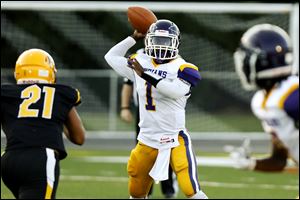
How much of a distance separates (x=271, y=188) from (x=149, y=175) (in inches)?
156

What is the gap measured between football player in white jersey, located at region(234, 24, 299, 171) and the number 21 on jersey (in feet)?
3.91

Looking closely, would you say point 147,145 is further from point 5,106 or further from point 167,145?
point 5,106

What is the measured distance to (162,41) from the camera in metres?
6.63

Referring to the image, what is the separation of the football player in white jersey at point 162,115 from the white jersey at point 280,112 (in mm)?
1398

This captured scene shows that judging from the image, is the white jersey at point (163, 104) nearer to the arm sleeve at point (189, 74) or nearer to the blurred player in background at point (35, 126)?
the arm sleeve at point (189, 74)

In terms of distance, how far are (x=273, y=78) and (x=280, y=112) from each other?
0.19 metres

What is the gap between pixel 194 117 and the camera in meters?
18.8

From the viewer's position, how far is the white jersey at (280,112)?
4977 millimetres

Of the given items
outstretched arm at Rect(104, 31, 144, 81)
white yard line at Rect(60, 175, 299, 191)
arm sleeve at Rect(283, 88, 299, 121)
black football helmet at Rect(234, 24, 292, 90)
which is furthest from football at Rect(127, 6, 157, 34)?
white yard line at Rect(60, 175, 299, 191)

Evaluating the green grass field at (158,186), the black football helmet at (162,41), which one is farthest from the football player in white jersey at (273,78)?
the green grass field at (158,186)

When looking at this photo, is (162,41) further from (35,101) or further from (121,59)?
(35,101)

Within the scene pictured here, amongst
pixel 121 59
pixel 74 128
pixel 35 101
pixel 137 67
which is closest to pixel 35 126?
pixel 35 101

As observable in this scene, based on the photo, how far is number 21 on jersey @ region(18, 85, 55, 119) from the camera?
5.53m

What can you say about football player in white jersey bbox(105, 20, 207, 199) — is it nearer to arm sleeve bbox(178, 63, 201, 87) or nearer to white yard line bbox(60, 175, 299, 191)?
arm sleeve bbox(178, 63, 201, 87)
